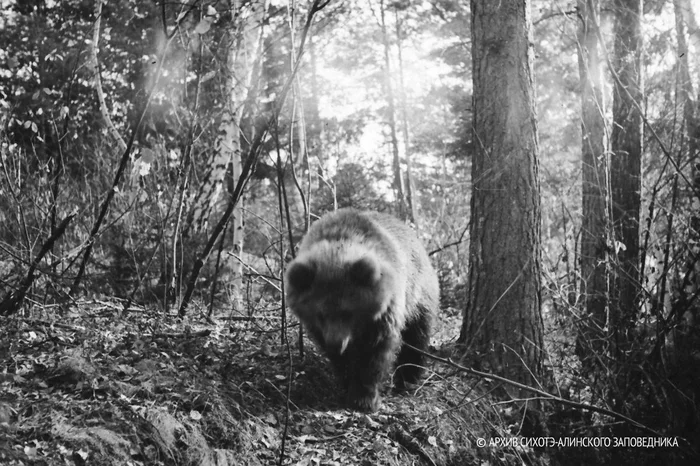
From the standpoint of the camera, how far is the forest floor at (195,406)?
139 inches

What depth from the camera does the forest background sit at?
5145mm

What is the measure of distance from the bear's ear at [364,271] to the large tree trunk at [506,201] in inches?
54.7

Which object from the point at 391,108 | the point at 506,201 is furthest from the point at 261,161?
the point at 506,201

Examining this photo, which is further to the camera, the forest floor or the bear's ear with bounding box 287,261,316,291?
the bear's ear with bounding box 287,261,316,291

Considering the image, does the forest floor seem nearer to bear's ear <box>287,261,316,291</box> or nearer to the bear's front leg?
the bear's front leg

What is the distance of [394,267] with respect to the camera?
213 inches

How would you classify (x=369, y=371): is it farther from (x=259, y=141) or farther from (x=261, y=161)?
(x=261, y=161)

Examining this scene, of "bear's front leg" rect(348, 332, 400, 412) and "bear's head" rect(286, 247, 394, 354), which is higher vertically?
"bear's head" rect(286, 247, 394, 354)

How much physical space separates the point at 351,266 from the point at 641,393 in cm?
285

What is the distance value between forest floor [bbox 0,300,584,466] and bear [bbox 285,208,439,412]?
1.23 feet

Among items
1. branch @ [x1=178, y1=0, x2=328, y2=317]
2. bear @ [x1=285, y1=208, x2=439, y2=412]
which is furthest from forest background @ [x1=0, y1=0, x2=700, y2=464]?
bear @ [x1=285, y1=208, x2=439, y2=412]

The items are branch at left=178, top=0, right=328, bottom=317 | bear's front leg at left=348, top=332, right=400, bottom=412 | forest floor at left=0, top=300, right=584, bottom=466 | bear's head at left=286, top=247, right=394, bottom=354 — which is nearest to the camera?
forest floor at left=0, top=300, right=584, bottom=466

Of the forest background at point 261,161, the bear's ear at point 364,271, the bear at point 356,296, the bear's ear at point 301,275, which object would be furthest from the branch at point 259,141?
the bear's ear at point 364,271

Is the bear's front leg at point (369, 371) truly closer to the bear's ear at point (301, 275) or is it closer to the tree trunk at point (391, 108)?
the bear's ear at point (301, 275)
